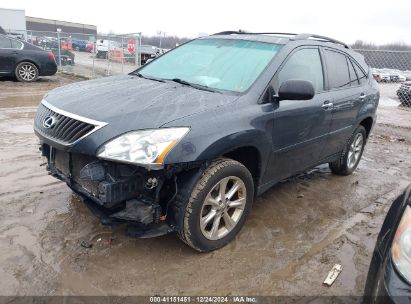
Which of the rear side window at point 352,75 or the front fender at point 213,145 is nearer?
the front fender at point 213,145


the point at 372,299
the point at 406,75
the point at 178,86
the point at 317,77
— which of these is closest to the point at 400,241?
the point at 372,299

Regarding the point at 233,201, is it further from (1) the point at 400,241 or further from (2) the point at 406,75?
(2) the point at 406,75

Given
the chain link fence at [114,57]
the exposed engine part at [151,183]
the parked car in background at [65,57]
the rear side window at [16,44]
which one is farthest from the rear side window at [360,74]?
the parked car in background at [65,57]

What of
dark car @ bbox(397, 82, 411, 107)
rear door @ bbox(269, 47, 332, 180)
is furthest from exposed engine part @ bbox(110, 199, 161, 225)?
dark car @ bbox(397, 82, 411, 107)

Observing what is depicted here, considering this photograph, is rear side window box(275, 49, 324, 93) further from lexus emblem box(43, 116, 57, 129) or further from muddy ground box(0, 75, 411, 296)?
lexus emblem box(43, 116, 57, 129)

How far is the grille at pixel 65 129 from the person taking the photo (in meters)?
2.70

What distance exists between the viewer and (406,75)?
118ft

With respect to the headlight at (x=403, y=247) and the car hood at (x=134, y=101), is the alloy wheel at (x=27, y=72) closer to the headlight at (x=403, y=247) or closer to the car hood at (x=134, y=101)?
the car hood at (x=134, y=101)

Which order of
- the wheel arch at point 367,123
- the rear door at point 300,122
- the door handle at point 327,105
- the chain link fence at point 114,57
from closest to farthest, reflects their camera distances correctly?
the rear door at point 300,122 < the door handle at point 327,105 < the wheel arch at point 367,123 < the chain link fence at point 114,57

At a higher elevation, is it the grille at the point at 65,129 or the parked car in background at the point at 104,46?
the grille at the point at 65,129

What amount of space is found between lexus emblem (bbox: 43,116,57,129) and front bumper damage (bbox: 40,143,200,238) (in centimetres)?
21

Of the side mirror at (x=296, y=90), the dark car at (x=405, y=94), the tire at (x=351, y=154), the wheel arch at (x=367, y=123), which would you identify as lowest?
the dark car at (x=405, y=94)

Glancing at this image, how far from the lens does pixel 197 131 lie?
2.71 metres

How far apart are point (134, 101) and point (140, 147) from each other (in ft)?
1.90
